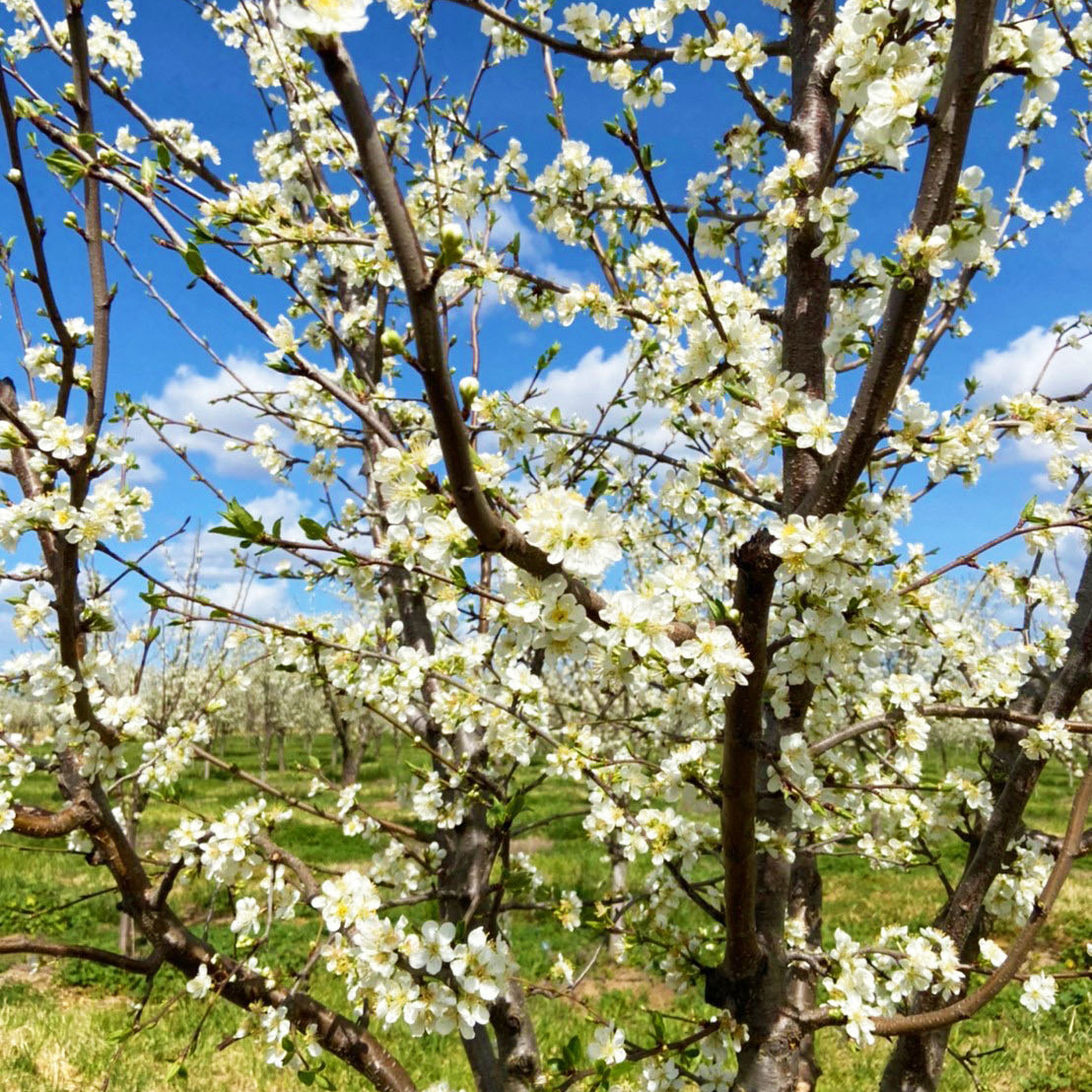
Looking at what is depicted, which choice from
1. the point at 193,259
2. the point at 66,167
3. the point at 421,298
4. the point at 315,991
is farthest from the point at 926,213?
the point at 315,991

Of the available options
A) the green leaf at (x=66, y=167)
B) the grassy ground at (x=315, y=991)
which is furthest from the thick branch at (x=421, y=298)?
the grassy ground at (x=315, y=991)

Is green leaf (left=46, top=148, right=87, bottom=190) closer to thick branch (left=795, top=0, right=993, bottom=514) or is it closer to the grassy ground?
thick branch (left=795, top=0, right=993, bottom=514)

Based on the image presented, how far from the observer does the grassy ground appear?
547 cm

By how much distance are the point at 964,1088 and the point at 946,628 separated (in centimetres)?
514

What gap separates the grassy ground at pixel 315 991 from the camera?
547cm

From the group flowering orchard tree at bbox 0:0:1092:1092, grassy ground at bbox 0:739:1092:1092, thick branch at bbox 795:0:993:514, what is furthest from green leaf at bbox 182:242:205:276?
grassy ground at bbox 0:739:1092:1092

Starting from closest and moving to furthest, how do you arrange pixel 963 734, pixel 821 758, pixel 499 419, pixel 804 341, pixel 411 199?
1. pixel 804 341
2. pixel 499 419
3. pixel 821 758
4. pixel 411 199
5. pixel 963 734

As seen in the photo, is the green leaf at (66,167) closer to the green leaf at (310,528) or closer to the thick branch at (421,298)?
the green leaf at (310,528)

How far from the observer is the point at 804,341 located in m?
1.89

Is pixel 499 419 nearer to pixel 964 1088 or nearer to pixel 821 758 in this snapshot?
pixel 821 758

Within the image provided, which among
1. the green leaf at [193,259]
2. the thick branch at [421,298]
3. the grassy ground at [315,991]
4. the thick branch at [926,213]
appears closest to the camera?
the thick branch at [421,298]

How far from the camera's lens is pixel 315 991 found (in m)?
7.21

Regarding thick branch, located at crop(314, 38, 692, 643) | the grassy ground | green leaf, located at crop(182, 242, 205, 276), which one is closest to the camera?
thick branch, located at crop(314, 38, 692, 643)

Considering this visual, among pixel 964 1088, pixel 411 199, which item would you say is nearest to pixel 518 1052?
pixel 411 199
